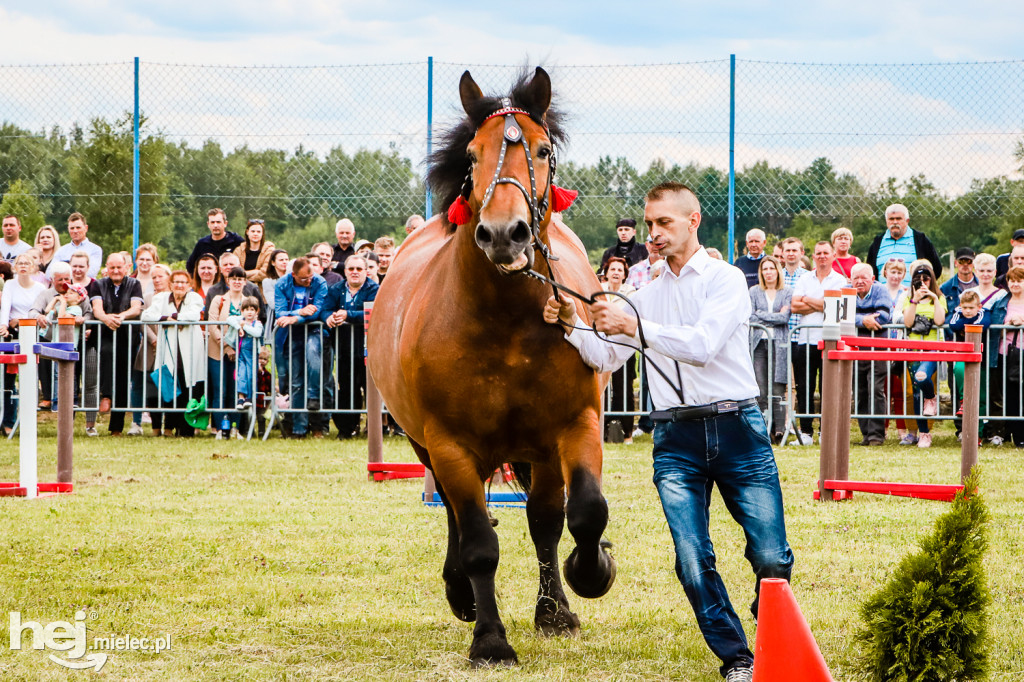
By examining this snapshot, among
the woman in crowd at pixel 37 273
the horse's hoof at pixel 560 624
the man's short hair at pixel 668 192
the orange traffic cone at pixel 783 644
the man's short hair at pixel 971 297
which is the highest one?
the woman in crowd at pixel 37 273

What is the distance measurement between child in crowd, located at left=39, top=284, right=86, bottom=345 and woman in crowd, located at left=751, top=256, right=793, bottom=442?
7.55m


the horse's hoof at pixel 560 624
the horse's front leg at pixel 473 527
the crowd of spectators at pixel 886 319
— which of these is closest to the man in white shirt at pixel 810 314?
the crowd of spectators at pixel 886 319

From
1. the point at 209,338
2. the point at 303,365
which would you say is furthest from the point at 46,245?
the point at 303,365

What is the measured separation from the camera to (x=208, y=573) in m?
6.13

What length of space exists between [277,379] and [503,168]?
8.98 meters

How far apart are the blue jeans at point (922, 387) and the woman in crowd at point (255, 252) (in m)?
7.54

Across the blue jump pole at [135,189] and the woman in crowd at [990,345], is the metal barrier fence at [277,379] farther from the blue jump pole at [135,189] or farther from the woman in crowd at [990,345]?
the blue jump pole at [135,189]

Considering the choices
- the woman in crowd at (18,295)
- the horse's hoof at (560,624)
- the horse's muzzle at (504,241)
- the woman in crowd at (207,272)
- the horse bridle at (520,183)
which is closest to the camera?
the horse's muzzle at (504,241)

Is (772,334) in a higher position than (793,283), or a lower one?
lower

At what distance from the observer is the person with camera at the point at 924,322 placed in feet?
38.2

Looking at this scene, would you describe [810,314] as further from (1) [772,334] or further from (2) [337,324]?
(2) [337,324]

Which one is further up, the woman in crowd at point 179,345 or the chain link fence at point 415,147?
the chain link fence at point 415,147

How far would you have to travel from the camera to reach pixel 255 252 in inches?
551

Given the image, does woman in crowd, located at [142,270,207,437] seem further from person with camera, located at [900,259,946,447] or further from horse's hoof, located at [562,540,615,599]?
horse's hoof, located at [562,540,615,599]
